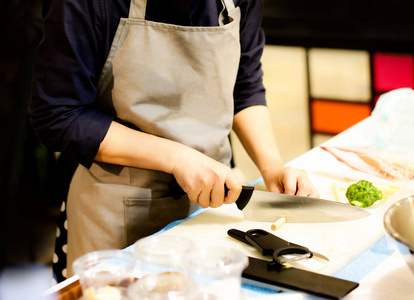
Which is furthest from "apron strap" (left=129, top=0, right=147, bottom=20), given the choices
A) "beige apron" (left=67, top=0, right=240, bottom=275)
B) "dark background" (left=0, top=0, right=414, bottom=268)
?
"dark background" (left=0, top=0, right=414, bottom=268)

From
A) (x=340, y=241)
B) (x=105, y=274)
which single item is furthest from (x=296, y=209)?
(x=105, y=274)

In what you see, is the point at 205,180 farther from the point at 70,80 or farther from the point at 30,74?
the point at 30,74

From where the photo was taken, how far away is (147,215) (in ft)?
4.38

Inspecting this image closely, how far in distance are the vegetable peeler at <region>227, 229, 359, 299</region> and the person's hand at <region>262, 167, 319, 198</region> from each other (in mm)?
246

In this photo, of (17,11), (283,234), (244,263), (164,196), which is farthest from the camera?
(17,11)

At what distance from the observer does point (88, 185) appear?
4.48 feet

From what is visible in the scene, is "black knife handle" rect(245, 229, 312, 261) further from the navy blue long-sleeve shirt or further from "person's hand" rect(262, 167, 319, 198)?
the navy blue long-sleeve shirt

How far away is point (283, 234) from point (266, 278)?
0.68ft

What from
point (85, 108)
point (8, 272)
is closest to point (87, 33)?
point (85, 108)

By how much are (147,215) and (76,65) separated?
41cm

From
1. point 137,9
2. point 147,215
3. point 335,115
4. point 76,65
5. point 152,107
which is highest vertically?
point 137,9

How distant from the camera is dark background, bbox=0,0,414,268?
7.80 ft

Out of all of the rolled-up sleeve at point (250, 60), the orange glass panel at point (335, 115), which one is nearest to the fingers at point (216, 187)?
the rolled-up sleeve at point (250, 60)

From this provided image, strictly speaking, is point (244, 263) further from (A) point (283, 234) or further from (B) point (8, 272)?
(B) point (8, 272)
